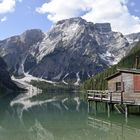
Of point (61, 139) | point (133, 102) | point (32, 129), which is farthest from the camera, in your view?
point (133, 102)

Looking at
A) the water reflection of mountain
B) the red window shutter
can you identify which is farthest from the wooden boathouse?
the water reflection of mountain

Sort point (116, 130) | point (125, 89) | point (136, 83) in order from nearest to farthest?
1. point (116, 130)
2. point (136, 83)
3. point (125, 89)

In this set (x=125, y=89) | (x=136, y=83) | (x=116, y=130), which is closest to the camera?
(x=116, y=130)

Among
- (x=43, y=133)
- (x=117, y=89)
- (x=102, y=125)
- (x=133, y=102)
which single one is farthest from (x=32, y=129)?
(x=117, y=89)

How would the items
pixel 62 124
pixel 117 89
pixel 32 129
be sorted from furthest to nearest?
pixel 117 89, pixel 62 124, pixel 32 129

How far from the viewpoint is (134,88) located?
60938mm

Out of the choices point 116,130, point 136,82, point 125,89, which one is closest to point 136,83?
point 136,82

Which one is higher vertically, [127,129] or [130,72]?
[130,72]

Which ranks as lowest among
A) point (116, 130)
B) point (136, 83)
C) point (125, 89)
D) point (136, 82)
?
point (116, 130)

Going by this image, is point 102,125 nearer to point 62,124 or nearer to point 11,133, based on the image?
point 62,124

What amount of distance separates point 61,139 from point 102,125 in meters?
12.8

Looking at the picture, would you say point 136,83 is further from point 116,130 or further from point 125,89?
point 116,130

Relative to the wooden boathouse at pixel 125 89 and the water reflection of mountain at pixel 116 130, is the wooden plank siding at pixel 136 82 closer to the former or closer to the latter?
the wooden boathouse at pixel 125 89

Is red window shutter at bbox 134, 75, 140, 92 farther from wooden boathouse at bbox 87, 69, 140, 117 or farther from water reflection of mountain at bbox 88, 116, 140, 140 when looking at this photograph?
water reflection of mountain at bbox 88, 116, 140, 140
